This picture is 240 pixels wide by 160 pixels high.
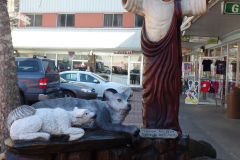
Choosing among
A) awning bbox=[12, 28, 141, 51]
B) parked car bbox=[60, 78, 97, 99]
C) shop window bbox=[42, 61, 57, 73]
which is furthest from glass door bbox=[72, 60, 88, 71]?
shop window bbox=[42, 61, 57, 73]

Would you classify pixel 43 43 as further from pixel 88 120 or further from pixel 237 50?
pixel 88 120

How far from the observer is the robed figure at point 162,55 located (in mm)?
3121

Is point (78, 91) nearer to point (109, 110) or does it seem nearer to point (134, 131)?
point (109, 110)

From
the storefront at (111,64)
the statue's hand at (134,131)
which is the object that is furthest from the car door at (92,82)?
the statue's hand at (134,131)

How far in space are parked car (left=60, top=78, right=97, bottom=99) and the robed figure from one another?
325 inches

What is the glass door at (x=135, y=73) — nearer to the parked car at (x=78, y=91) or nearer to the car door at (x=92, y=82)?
the car door at (x=92, y=82)

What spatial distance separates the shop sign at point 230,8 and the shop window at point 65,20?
19284 mm

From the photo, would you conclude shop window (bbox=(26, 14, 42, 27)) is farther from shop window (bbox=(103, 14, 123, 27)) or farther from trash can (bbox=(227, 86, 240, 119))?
trash can (bbox=(227, 86, 240, 119))

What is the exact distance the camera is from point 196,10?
3.15m

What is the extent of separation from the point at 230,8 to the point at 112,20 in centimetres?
1775

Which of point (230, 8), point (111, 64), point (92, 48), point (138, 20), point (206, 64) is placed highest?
Result: point (138, 20)

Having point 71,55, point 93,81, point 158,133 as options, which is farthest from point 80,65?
point 158,133

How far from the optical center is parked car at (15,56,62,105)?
30.8 ft

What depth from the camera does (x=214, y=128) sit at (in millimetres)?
7430
